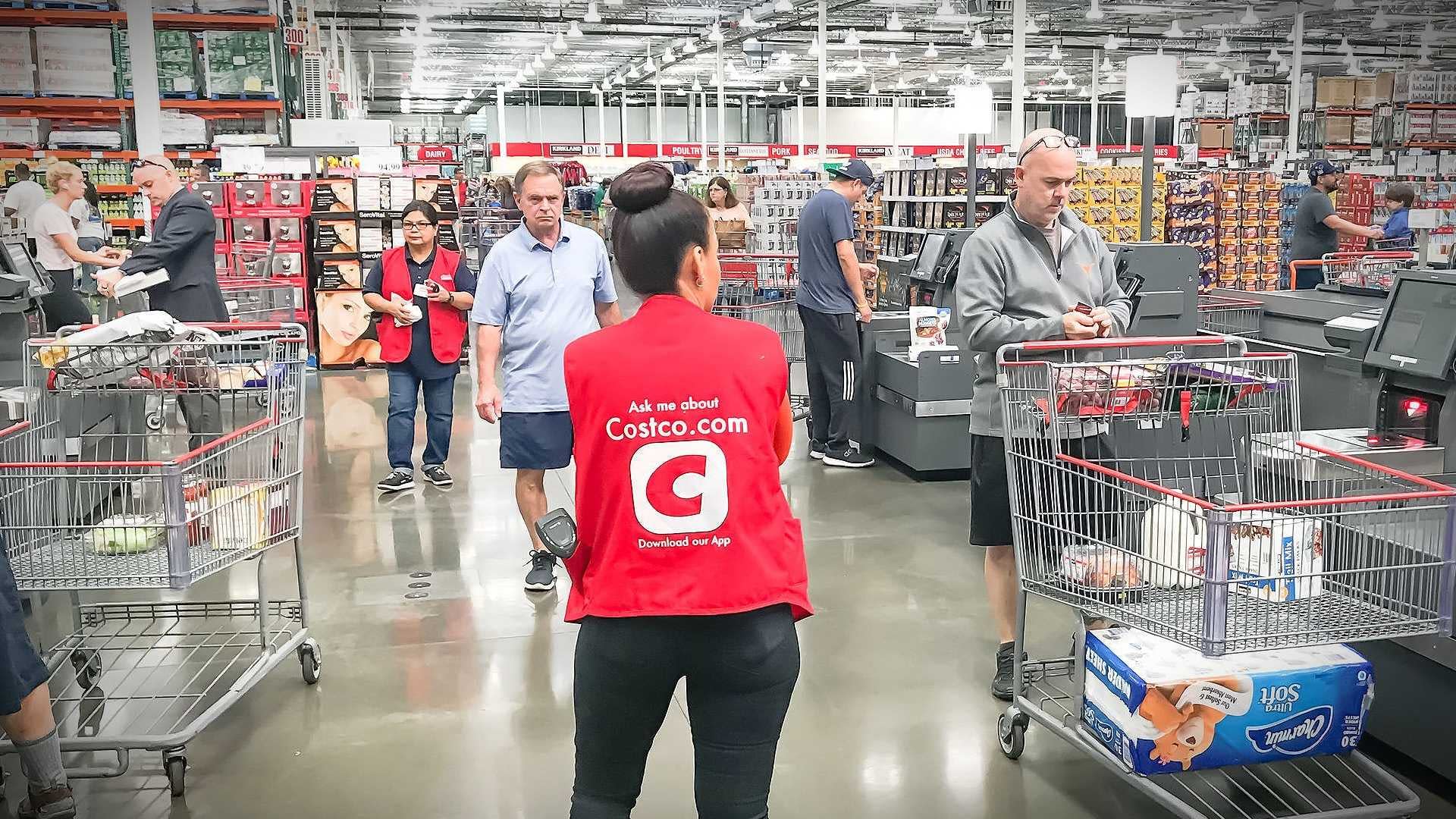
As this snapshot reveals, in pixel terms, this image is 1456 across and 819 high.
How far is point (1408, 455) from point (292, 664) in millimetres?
3517

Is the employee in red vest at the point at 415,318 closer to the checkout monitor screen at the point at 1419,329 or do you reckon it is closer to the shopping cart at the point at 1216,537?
the shopping cart at the point at 1216,537

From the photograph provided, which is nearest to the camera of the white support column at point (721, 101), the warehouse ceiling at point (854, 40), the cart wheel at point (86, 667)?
the cart wheel at point (86, 667)

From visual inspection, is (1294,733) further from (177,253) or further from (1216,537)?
(177,253)

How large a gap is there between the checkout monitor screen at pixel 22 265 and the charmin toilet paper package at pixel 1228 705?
474 cm

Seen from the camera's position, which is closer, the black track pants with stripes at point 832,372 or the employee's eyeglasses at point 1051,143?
the employee's eyeglasses at point 1051,143

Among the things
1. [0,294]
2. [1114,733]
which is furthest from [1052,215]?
[0,294]

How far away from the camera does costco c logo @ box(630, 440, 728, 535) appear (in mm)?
1892

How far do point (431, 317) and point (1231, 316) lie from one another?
13.5 ft

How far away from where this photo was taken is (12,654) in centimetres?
284

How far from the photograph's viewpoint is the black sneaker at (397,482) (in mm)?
6816

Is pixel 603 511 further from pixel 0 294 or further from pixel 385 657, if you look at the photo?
pixel 0 294

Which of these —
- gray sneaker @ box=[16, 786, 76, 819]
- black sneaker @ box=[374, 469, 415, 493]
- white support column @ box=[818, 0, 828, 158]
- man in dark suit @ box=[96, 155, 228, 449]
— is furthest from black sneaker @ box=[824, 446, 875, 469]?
white support column @ box=[818, 0, 828, 158]

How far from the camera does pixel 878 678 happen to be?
4.09m

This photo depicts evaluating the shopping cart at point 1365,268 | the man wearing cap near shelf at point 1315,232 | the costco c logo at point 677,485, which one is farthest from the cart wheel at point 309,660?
the man wearing cap near shelf at point 1315,232
